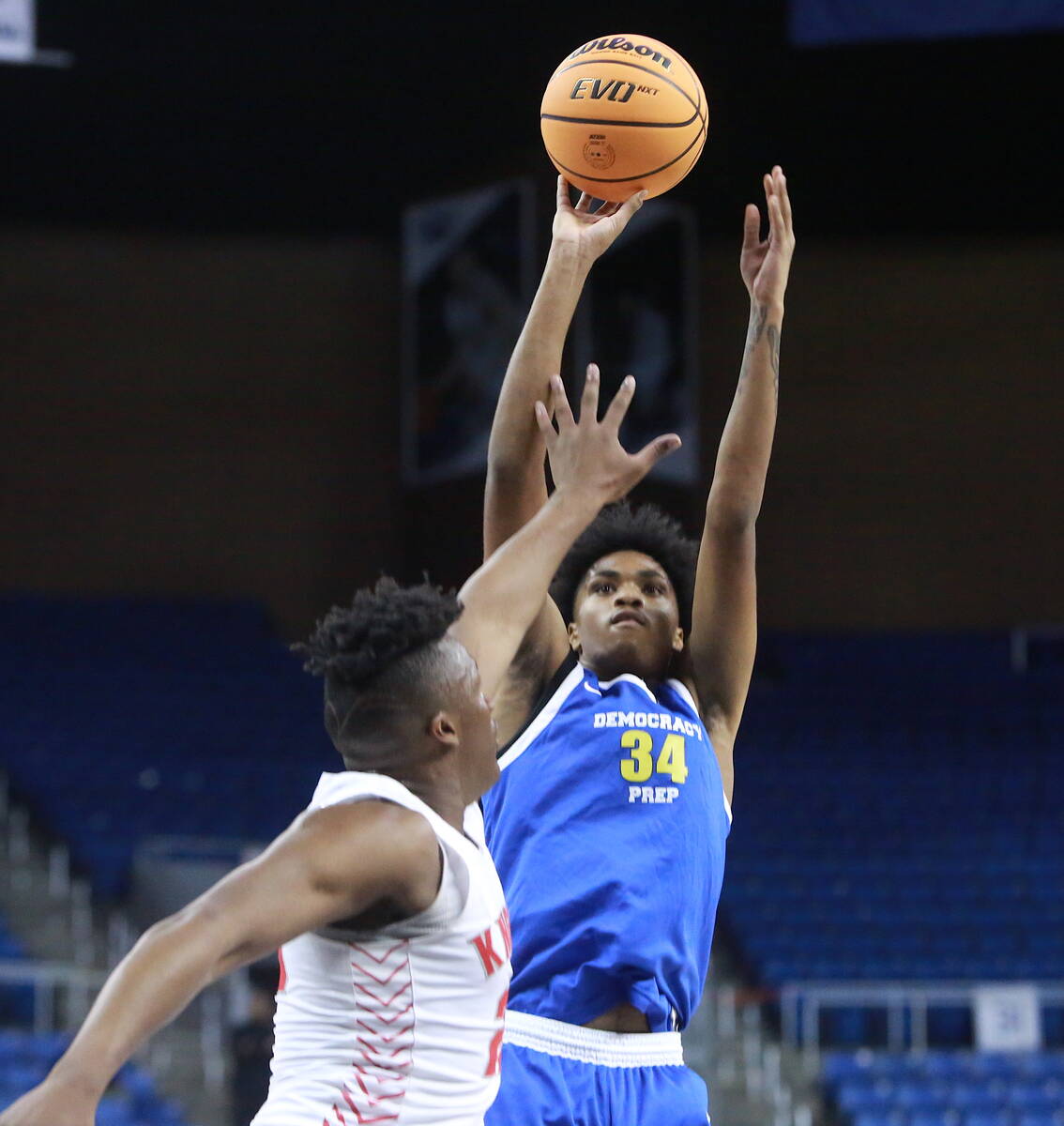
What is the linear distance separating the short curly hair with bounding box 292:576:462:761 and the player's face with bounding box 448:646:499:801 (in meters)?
0.05

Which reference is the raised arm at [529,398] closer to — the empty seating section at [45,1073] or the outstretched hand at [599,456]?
the outstretched hand at [599,456]

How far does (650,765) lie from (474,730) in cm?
116

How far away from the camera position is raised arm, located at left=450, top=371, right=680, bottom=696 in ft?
10.3

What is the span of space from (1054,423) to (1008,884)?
5.94 m

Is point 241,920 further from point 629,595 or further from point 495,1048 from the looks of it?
point 629,595

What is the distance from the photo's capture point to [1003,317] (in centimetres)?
1808

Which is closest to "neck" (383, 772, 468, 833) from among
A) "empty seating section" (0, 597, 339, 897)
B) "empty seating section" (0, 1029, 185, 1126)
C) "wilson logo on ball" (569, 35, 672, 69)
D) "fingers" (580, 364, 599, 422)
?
"fingers" (580, 364, 599, 422)

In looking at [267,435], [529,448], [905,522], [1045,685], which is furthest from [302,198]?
[529,448]

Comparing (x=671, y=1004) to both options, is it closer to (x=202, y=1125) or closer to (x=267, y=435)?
(x=202, y=1125)

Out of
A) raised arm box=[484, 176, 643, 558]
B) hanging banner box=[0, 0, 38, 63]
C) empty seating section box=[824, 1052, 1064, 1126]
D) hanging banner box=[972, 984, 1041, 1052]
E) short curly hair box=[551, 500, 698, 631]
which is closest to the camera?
raised arm box=[484, 176, 643, 558]

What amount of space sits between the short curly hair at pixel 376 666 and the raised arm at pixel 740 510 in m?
1.31

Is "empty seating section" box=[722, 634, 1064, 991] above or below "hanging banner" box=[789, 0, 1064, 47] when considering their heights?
below

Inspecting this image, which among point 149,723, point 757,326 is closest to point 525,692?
point 757,326

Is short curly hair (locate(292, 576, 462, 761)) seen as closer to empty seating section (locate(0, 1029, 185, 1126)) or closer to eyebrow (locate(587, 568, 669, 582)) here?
eyebrow (locate(587, 568, 669, 582))
